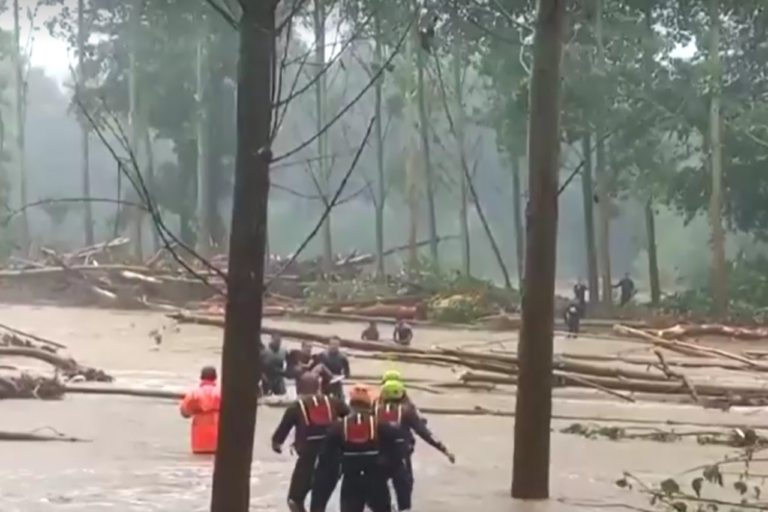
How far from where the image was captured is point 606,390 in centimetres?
1983

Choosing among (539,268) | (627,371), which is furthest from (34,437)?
(627,371)

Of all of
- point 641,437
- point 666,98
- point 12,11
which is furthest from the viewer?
point 12,11

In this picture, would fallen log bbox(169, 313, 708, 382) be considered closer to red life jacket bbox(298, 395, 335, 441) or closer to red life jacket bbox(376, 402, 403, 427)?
red life jacket bbox(376, 402, 403, 427)

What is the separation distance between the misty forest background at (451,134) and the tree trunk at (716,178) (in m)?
0.09

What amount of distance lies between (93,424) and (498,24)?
31327 millimetres

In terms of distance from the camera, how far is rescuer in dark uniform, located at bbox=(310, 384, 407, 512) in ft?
30.8

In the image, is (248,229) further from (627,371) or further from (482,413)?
(627,371)

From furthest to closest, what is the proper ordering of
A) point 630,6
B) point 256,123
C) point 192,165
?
1. point 192,165
2. point 630,6
3. point 256,123

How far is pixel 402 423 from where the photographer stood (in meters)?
10.2

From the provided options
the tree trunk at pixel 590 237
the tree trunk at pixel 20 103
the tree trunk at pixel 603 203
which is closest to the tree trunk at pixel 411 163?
the tree trunk at pixel 590 237

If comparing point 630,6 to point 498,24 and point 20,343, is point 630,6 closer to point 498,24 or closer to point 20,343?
point 498,24

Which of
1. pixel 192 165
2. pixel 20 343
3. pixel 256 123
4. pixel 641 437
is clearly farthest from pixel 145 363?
pixel 192 165

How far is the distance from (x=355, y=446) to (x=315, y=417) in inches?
30.0

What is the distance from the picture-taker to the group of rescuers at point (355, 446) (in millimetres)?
9398
